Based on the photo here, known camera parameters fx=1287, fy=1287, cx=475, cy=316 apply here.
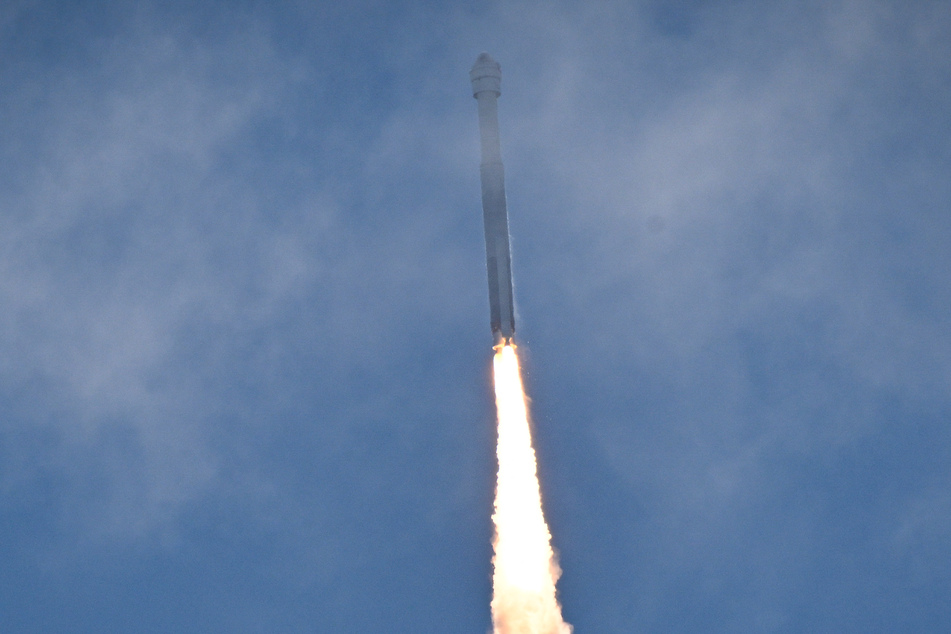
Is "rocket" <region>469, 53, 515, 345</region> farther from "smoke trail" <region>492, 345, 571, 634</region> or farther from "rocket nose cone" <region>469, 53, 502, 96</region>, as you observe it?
"smoke trail" <region>492, 345, 571, 634</region>

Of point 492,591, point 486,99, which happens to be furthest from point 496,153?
point 492,591

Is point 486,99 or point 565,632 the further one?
point 486,99

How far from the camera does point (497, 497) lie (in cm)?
7406

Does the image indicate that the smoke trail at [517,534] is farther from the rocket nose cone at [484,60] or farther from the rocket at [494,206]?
the rocket nose cone at [484,60]

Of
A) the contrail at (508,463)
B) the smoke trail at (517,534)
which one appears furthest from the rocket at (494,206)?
the smoke trail at (517,534)

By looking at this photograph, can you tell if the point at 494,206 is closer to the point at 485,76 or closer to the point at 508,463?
the point at 485,76

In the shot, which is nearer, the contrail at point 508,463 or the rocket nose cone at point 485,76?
the contrail at point 508,463

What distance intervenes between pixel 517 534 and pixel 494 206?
18.5 m

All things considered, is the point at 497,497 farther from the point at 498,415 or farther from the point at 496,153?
the point at 496,153

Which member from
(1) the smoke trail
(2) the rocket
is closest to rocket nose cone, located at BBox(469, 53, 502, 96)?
(2) the rocket

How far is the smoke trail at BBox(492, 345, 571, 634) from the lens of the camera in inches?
2761

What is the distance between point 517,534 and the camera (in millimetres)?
72688

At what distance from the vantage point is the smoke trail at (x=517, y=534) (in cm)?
7012

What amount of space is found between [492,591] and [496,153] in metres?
24.6
